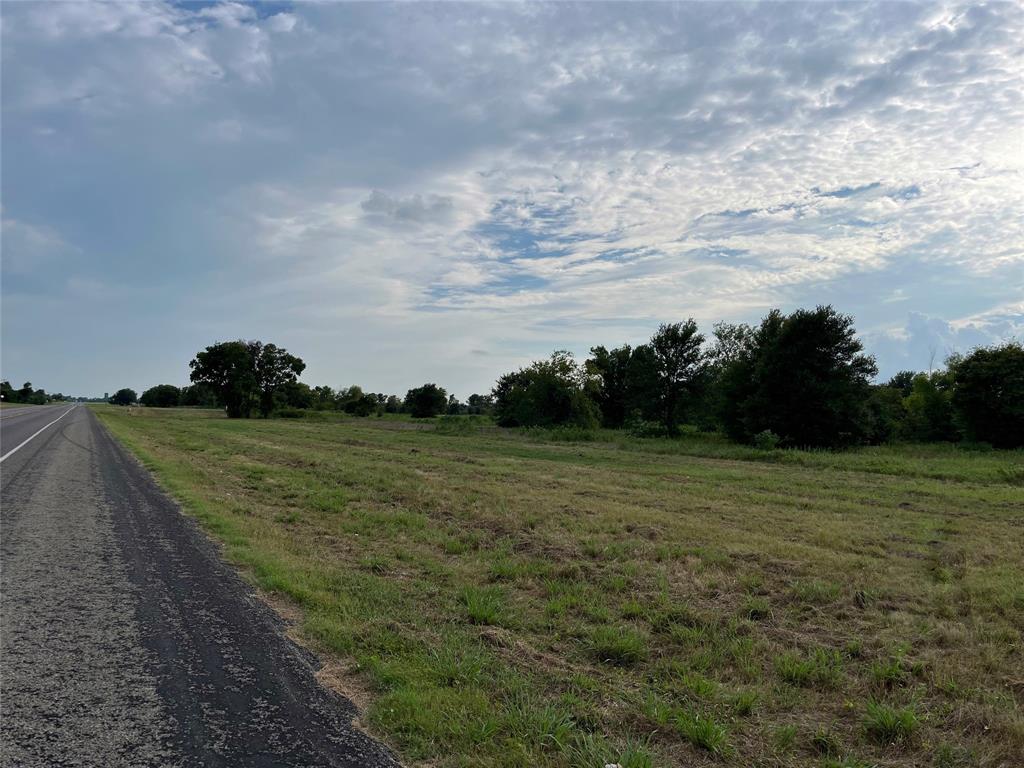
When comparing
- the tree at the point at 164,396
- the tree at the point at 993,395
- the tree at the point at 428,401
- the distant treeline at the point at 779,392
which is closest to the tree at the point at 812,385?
the distant treeline at the point at 779,392

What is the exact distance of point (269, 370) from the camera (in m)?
98.1

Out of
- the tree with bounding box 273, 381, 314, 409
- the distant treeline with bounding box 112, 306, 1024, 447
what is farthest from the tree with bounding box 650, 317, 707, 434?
the tree with bounding box 273, 381, 314, 409

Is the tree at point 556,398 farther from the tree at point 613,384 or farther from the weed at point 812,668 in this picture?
the weed at point 812,668

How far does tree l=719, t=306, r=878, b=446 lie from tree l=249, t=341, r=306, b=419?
80.5 meters

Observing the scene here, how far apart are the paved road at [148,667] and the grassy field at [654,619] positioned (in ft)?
A: 1.38

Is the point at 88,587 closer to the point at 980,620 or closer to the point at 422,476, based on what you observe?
the point at 980,620

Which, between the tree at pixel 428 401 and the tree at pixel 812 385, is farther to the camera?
the tree at pixel 428 401

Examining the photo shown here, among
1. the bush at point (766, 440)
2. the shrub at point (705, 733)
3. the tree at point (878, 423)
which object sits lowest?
the shrub at point (705, 733)

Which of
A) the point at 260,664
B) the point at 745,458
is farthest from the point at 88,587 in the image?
the point at 745,458

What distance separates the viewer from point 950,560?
8625 millimetres

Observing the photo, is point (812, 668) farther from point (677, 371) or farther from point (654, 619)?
point (677, 371)

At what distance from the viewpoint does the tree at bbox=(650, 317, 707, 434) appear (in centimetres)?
4797

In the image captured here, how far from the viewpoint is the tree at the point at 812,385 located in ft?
110

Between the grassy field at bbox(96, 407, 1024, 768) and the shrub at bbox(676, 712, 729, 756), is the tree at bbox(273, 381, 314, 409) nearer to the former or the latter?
the grassy field at bbox(96, 407, 1024, 768)
